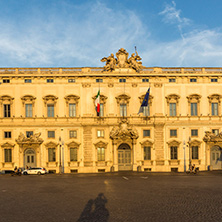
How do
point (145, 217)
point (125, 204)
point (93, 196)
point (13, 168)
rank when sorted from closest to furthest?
point (145, 217), point (125, 204), point (93, 196), point (13, 168)

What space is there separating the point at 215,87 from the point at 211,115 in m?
5.11

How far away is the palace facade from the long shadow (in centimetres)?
2386

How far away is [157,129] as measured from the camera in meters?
43.7

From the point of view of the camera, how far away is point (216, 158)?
144ft

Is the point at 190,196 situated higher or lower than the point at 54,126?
lower

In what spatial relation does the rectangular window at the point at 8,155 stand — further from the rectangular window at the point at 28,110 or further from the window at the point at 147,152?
the window at the point at 147,152

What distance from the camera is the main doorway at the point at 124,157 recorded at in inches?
1705

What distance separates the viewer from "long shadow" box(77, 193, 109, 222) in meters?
14.6

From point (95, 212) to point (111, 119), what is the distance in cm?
2809

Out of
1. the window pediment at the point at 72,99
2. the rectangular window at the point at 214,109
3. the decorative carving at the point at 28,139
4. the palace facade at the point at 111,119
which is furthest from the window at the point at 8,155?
the rectangular window at the point at 214,109

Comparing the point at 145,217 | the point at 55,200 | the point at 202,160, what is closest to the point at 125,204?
the point at 145,217

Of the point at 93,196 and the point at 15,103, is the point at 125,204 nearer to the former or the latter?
the point at 93,196

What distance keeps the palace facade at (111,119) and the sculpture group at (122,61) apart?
175 mm

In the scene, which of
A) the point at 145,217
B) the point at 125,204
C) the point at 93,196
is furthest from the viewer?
→ the point at 93,196
